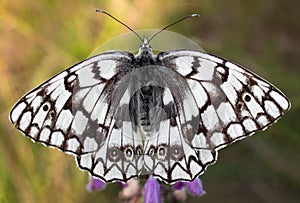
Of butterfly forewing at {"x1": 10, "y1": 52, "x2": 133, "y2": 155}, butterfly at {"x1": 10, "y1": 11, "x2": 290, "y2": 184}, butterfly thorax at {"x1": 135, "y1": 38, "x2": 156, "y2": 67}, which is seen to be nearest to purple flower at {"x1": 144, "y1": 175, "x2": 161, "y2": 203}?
butterfly at {"x1": 10, "y1": 11, "x2": 290, "y2": 184}

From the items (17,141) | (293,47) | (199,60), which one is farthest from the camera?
(293,47)

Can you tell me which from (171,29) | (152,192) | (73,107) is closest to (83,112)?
(73,107)

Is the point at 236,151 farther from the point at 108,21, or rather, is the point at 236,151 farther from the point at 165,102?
the point at 165,102

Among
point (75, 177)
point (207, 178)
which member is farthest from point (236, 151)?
point (75, 177)

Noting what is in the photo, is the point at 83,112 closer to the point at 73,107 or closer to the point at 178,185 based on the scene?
the point at 73,107

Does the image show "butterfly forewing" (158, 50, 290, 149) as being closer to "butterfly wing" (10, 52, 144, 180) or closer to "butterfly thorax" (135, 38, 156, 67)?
"butterfly thorax" (135, 38, 156, 67)

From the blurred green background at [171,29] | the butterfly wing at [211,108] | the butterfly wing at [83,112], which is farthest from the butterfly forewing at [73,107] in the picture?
the blurred green background at [171,29]
